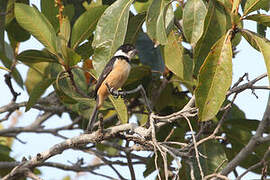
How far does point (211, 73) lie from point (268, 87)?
42cm

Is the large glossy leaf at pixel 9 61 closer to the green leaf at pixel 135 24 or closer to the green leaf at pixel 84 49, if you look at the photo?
the green leaf at pixel 84 49

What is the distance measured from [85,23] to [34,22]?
0.45 meters

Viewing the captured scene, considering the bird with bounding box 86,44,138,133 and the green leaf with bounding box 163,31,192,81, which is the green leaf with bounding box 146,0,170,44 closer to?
the green leaf with bounding box 163,31,192,81

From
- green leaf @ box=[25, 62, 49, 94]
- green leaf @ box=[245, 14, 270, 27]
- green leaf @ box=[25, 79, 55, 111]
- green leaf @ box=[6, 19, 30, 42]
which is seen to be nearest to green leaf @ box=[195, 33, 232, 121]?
green leaf @ box=[245, 14, 270, 27]

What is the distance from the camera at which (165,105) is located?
5070 millimetres

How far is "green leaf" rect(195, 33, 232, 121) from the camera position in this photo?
3.16m

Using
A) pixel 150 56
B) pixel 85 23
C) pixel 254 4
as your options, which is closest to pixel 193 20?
pixel 254 4

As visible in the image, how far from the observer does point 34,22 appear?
398 cm

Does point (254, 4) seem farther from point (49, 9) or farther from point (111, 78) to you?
point (49, 9)

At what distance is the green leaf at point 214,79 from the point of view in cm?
316

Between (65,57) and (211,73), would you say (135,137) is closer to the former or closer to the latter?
(211,73)

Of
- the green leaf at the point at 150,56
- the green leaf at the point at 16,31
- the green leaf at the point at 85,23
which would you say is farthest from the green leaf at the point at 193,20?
the green leaf at the point at 16,31

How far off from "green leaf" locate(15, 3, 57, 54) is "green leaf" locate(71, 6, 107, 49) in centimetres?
25

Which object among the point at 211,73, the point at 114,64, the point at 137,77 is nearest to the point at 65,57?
the point at 114,64
